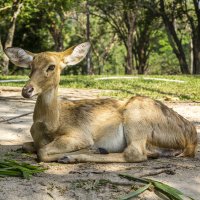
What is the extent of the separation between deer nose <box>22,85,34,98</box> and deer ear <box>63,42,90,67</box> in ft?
2.36

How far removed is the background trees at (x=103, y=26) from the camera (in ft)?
95.2

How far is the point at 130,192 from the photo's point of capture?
435 centimetres

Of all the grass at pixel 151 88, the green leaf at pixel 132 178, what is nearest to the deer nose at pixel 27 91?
the green leaf at pixel 132 178

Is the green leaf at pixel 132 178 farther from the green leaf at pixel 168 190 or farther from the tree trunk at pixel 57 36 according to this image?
the tree trunk at pixel 57 36

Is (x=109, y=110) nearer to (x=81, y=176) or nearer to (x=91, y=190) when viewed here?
(x=81, y=176)

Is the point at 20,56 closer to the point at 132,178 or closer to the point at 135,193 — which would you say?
the point at 132,178

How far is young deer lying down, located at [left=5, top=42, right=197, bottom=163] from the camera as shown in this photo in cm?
557

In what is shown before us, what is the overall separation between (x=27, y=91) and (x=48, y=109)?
56 cm

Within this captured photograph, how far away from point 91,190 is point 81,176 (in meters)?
0.47

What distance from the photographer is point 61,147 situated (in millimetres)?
5602

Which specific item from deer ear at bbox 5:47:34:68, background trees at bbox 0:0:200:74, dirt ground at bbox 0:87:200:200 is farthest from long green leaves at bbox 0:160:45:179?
background trees at bbox 0:0:200:74

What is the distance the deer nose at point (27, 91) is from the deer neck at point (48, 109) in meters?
0.36

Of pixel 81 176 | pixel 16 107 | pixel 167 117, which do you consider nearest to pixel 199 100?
pixel 16 107

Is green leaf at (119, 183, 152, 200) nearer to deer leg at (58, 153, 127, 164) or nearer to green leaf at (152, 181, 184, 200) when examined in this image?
green leaf at (152, 181, 184, 200)
